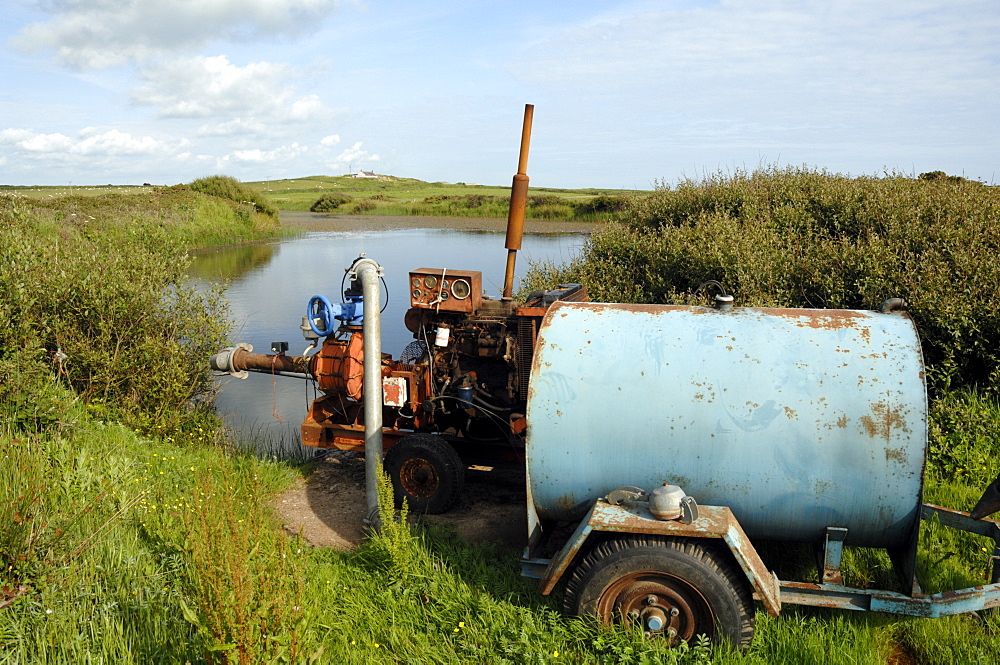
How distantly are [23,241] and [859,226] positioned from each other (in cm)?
996

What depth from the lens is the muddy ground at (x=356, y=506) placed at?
589 centimetres

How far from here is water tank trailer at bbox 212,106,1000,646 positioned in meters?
3.80

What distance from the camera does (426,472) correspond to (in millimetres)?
6195

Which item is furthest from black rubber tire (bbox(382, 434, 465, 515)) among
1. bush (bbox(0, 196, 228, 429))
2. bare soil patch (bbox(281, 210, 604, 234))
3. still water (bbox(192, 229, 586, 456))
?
bare soil patch (bbox(281, 210, 604, 234))

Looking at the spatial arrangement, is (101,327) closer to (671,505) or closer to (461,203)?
(671,505)

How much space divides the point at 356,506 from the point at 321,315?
1.84m

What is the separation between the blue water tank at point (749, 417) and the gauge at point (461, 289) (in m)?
2.02

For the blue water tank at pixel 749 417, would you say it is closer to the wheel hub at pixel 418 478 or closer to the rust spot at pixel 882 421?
the rust spot at pixel 882 421

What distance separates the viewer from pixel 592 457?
4.17 metres

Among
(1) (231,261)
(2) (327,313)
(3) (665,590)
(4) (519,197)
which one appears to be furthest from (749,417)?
(1) (231,261)

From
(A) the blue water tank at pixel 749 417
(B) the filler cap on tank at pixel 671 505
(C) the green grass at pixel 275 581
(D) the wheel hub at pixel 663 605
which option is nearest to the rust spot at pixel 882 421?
(A) the blue water tank at pixel 749 417

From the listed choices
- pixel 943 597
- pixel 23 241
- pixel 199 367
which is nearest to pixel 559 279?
pixel 199 367

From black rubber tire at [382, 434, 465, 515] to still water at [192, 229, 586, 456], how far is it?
1.55 m

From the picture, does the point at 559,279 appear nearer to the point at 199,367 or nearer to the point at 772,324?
the point at 199,367
